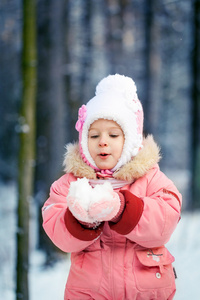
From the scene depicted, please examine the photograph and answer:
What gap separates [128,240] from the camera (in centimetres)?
243

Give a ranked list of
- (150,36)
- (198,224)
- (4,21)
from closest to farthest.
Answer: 1. (198,224)
2. (150,36)
3. (4,21)

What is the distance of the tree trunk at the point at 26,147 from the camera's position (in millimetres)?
4020

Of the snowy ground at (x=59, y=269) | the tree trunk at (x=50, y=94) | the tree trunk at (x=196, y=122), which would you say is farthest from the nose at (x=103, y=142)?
the tree trunk at (x=196, y=122)

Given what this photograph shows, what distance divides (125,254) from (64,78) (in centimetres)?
496

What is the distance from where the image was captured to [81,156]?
267 cm

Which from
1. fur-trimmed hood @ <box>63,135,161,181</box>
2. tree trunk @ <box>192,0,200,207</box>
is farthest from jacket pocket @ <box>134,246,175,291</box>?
tree trunk @ <box>192,0,200,207</box>

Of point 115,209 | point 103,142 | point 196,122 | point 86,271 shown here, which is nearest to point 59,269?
point 86,271

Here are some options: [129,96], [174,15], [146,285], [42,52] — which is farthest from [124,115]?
[174,15]

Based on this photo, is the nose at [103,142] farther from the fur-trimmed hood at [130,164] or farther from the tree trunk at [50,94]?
the tree trunk at [50,94]

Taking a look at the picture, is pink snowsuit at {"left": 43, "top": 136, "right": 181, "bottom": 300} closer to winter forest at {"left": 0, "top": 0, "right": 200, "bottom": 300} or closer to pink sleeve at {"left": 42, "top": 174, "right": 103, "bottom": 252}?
pink sleeve at {"left": 42, "top": 174, "right": 103, "bottom": 252}

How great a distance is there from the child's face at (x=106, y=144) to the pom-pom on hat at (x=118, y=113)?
0.09ft

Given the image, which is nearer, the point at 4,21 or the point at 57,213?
the point at 57,213

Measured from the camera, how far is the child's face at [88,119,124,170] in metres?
2.52

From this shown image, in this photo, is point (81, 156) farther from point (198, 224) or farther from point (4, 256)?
point (198, 224)
